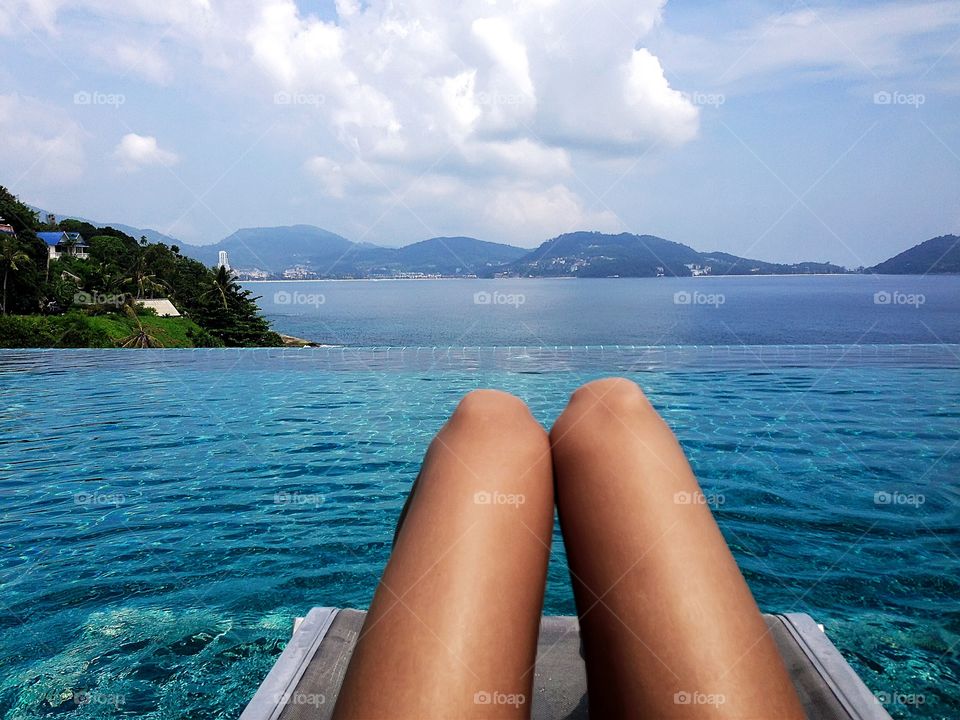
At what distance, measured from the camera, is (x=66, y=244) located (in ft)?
193

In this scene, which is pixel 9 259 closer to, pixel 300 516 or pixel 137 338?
pixel 137 338

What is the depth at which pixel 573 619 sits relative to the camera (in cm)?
203

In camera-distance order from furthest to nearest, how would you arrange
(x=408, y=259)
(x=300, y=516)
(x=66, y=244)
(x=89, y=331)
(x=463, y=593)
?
(x=408, y=259) < (x=66, y=244) < (x=89, y=331) < (x=300, y=516) < (x=463, y=593)

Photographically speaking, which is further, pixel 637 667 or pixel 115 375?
pixel 115 375

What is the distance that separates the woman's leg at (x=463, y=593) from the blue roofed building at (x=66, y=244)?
6585 centimetres

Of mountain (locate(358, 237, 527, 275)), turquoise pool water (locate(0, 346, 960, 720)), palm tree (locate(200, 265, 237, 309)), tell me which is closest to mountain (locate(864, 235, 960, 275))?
mountain (locate(358, 237, 527, 275))

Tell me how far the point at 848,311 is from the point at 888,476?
9245cm

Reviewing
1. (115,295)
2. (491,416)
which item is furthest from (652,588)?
(115,295)

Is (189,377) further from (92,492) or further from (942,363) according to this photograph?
(942,363)

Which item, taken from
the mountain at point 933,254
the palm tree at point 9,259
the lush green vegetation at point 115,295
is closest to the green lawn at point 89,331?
the lush green vegetation at point 115,295

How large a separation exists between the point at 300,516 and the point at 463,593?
356cm

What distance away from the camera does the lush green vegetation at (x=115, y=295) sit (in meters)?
37.1

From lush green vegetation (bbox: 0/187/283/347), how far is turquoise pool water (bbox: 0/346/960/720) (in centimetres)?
2825

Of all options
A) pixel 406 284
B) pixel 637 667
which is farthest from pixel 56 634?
pixel 406 284
